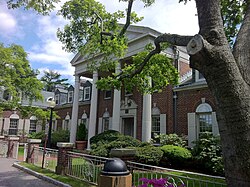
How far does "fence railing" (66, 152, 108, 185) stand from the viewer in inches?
289

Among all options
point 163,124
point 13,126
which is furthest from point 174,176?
point 13,126

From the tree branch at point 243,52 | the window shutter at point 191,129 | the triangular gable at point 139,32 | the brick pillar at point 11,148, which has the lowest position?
the brick pillar at point 11,148

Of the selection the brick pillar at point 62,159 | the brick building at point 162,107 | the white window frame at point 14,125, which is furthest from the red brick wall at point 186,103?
the white window frame at point 14,125

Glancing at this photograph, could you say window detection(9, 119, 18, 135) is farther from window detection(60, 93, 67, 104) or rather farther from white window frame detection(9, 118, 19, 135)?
window detection(60, 93, 67, 104)

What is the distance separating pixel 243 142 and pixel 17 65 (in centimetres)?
1993

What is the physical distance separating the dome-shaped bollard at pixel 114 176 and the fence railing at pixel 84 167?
364cm

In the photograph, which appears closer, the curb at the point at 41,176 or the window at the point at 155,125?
the curb at the point at 41,176

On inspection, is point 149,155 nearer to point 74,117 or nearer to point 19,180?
point 19,180

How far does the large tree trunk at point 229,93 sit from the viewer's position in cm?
298

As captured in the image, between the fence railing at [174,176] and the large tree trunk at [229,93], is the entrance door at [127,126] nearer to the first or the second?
the fence railing at [174,176]

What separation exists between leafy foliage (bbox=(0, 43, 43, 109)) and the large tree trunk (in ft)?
60.4

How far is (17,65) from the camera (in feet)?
63.2

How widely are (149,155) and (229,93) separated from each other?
8.05m

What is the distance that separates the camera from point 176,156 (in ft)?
35.9
